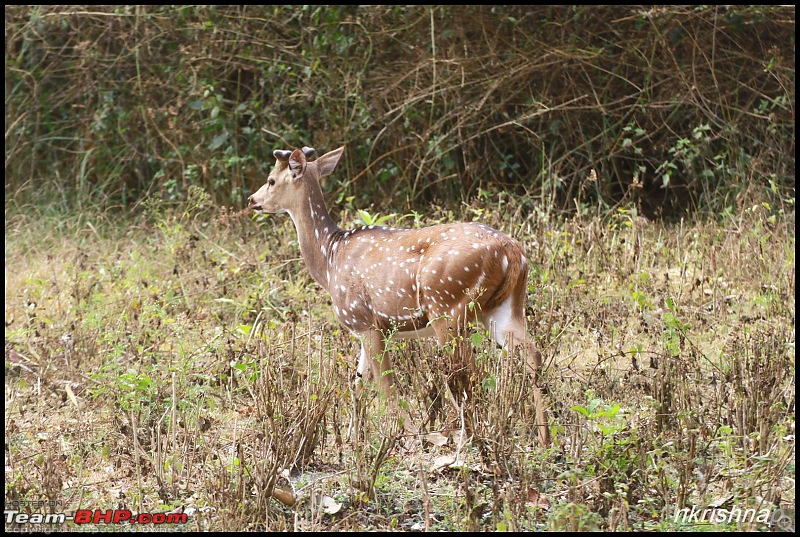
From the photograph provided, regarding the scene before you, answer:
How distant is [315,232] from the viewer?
554 cm

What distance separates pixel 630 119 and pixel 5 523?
6797mm

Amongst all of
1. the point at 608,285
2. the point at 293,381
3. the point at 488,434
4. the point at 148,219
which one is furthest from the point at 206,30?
the point at 488,434

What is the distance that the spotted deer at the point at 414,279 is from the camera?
478 centimetres

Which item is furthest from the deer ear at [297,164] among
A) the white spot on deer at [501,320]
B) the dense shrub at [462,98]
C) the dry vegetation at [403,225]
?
the dense shrub at [462,98]

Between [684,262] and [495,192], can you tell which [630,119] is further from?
[684,262]

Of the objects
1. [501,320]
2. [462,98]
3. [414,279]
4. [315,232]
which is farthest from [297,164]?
[462,98]

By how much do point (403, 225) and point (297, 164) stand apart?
3.10 metres

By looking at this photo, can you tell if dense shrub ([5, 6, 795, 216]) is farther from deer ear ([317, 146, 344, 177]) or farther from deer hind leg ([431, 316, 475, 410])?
deer hind leg ([431, 316, 475, 410])

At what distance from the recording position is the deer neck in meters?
5.52

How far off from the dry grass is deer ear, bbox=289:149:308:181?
90 centimetres

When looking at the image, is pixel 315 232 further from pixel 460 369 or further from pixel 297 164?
pixel 460 369

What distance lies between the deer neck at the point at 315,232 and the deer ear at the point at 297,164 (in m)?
0.09

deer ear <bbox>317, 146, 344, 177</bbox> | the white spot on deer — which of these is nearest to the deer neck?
deer ear <bbox>317, 146, 344, 177</bbox>

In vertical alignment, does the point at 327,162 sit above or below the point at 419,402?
above
